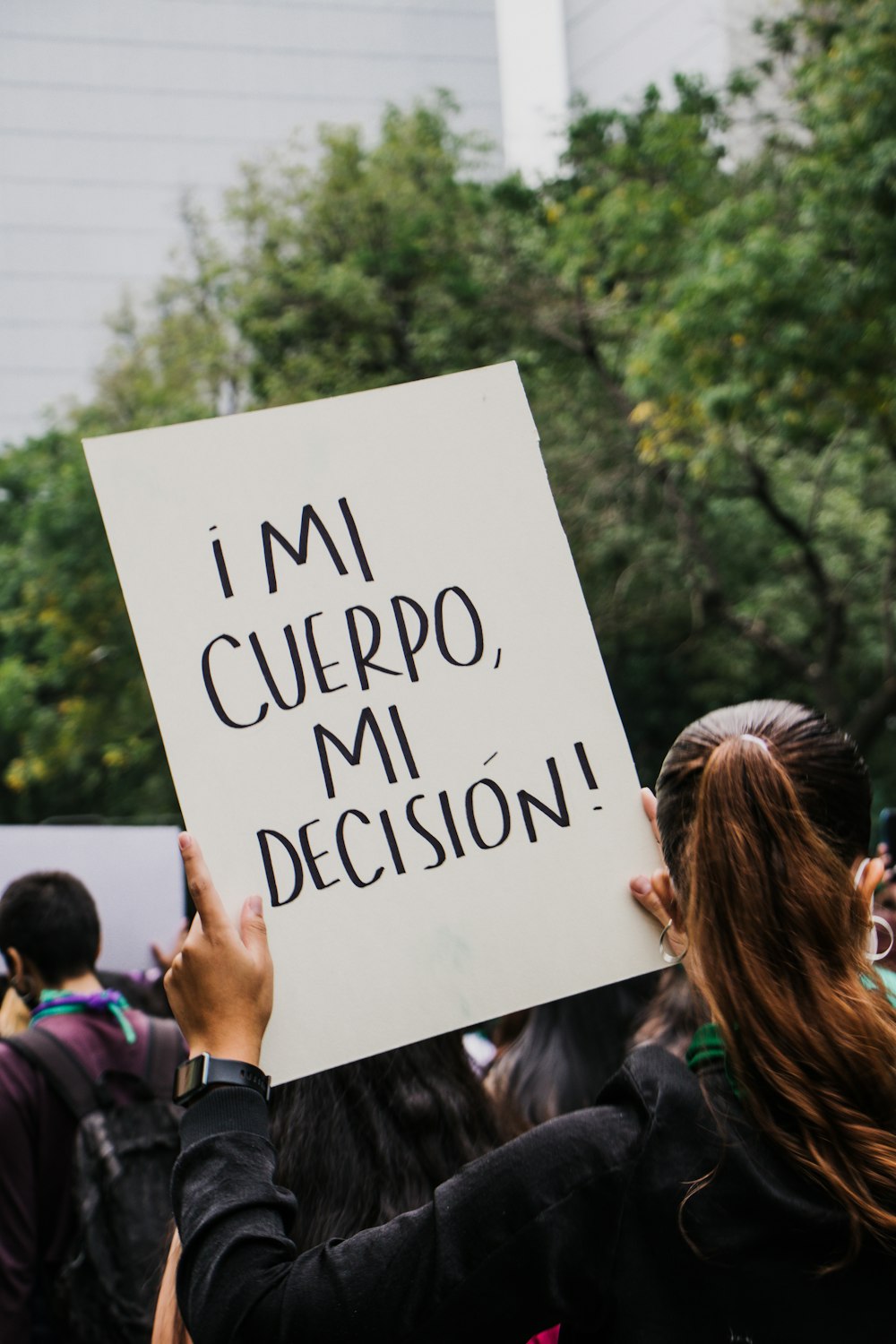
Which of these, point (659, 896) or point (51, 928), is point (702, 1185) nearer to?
point (659, 896)

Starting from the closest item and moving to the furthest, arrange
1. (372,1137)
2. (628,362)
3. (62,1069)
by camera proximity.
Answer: (372,1137)
(62,1069)
(628,362)

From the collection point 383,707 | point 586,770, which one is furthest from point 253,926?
point 586,770

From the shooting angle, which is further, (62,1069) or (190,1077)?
(62,1069)

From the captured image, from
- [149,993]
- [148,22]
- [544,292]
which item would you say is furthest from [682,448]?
[148,22]

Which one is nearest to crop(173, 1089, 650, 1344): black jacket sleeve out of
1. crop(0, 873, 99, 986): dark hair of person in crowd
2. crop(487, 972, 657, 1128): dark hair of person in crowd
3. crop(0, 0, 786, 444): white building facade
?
crop(487, 972, 657, 1128): dark hair of person in crowd

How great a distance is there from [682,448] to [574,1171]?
10283 mm

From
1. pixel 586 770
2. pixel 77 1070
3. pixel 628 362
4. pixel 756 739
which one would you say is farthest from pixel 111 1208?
pixel 628 362

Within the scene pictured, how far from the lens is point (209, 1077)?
124cm

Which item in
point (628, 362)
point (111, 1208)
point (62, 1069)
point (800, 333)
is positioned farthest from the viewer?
point (628, 362)

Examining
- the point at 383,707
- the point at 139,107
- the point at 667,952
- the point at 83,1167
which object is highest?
Answer: the point at 139,107

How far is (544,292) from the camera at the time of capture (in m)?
13.9

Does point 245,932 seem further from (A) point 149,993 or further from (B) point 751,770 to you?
(A) point 149,993

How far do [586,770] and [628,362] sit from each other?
11071 millimetres

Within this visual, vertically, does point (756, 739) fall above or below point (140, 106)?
below
